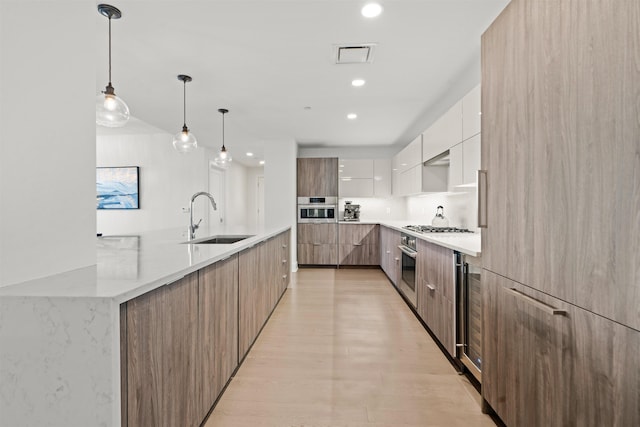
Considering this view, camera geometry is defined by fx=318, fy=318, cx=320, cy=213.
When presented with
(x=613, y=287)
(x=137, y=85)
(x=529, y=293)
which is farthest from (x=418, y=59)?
(x=137, y=85)

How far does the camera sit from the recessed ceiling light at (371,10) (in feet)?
6.48

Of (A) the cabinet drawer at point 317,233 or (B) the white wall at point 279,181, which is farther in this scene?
(A) the cabinet drawer at point 317,233

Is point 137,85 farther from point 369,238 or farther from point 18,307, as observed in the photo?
point 369,238

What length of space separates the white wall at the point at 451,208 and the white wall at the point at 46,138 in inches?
97.2

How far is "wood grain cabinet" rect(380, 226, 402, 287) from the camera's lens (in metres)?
4.10

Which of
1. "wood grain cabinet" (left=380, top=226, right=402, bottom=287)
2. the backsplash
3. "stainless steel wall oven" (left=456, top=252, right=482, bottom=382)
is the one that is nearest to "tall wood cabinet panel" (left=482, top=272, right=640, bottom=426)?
"stainless steel wall oven" (left=456, top=252, right=482, bottom=382)

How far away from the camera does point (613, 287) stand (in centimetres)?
91

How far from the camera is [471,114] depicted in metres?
2.45

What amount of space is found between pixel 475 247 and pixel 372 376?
1061 millimetres

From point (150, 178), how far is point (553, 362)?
6.69m

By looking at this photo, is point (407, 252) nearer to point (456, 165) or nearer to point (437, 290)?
point (437, 290)

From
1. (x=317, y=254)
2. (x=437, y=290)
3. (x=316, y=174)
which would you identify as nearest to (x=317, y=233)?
(x=317, y=254)

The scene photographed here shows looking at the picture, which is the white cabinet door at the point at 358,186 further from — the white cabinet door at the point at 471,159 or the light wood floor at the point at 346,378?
the white cabinet door at the point at 471,159

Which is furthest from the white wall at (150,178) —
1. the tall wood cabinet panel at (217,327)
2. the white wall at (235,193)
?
the tall wood cabinet panel at (217,327)
